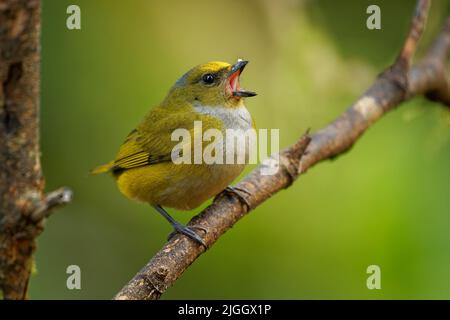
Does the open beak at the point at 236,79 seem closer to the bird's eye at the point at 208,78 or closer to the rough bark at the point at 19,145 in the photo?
the bird's eye at the point at 208,78

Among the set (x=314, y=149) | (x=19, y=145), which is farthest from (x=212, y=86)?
(x=19, y=145)

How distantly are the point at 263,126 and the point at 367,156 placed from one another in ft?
2.15

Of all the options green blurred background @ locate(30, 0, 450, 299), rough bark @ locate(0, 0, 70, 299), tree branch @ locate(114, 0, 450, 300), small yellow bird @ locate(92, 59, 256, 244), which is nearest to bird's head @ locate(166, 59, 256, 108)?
small yellow bird @ locate(92, 59, 256, 244)

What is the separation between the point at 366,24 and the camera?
4.11 metres

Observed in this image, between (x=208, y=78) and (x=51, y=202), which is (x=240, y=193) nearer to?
(x=208, y=78)

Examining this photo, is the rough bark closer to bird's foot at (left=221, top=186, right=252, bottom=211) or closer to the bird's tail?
bird's foot at (left=221, top=186, right=252, bottom=211)

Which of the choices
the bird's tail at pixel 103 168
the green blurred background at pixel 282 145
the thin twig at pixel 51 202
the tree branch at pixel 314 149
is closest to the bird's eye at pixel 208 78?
the green blurred background at pixel 282 145

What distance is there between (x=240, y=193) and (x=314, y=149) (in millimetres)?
530

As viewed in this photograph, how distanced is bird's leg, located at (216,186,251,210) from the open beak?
1.77 feet

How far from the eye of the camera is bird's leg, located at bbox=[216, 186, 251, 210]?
122 inches

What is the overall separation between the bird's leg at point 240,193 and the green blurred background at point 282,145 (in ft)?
1.67

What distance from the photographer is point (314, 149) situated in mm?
3408

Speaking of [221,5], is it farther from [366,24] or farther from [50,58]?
[50,58]
